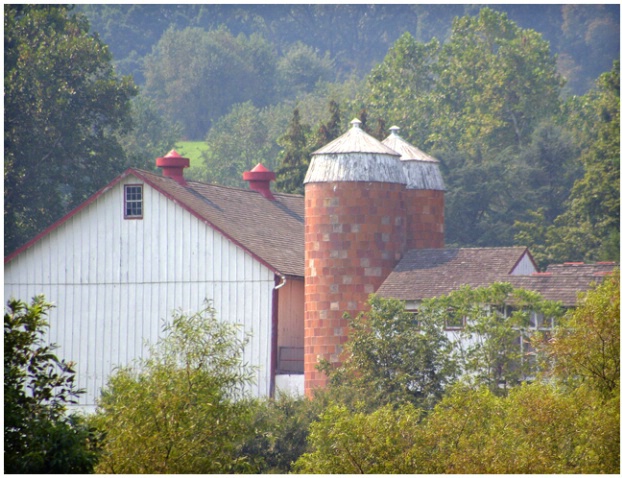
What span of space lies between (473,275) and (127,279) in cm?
981

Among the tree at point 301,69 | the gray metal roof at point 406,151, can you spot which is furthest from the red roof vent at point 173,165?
the tree at point 301,69

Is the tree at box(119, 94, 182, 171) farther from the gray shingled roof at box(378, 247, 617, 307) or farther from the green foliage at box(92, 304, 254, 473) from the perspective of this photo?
the green foliage at box(92, 304, 254, 473)

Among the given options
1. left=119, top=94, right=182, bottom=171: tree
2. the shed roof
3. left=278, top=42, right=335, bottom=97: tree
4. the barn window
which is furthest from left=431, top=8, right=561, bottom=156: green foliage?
left=278, top=42, right=335, bottom=97: tree

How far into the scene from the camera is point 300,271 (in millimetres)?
39562

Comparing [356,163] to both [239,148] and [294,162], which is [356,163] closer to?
[294,162]

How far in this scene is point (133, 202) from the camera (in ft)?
131

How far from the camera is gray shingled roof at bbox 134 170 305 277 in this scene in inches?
1544

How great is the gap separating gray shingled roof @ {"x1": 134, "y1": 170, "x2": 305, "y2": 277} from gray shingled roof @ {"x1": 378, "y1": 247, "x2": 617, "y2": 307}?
343 cm

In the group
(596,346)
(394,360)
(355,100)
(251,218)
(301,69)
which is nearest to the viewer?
(596,346)

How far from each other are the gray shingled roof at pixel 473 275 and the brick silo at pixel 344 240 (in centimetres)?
78

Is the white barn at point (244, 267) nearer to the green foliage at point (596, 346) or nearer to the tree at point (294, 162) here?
the green foliage at point (596, 346)

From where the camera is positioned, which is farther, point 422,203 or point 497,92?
point 497,92

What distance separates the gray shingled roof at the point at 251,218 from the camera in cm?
3922

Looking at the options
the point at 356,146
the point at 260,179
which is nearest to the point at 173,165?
the point at 260,179
